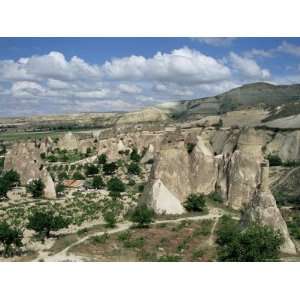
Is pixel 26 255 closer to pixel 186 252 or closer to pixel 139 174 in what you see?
pixel 186 252

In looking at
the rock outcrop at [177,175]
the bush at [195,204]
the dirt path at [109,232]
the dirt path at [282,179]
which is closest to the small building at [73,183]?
the rock outcrop at [177,175]

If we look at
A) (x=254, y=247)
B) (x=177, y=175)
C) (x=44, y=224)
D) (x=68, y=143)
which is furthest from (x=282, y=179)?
(x=68, y=143)

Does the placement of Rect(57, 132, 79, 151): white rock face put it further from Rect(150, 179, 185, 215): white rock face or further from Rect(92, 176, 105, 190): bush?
Rect(150, 179, 185, 215): white rock face

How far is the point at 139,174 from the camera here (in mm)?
53344

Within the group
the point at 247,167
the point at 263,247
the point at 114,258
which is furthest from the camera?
the point at 247,167

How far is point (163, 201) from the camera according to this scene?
2972 centimetres

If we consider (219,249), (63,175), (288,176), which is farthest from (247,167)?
(63,175)

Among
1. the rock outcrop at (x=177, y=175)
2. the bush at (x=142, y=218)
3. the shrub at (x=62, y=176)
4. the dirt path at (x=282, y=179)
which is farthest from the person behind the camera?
the shrub at (x=62, y=176)

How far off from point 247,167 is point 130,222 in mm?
10299

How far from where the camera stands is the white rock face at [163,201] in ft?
96.6

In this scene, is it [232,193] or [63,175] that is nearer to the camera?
[232,193]

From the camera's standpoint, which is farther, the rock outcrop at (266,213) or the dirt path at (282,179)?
the dirt path at (282,179)

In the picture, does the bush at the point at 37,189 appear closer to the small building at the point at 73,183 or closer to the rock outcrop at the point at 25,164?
the rock outcrop at the point at 25,164

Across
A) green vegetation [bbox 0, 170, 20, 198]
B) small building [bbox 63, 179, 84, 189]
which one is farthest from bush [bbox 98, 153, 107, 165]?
green vegetation [bbox 0, 170, 20, 198]
